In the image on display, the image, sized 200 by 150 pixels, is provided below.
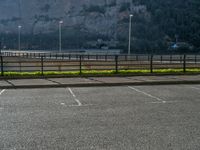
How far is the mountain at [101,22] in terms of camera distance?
128m

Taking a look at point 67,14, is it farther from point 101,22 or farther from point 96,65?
point 96,65

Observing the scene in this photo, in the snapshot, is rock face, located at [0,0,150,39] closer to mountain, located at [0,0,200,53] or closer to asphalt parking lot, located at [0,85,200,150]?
mountain, located at [0,0,200,53]

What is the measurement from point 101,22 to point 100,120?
14863cm

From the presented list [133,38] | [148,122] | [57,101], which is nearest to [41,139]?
[148,122]

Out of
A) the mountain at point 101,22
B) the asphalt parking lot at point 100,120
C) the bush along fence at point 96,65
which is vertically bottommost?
the asphalt parking lot at point 100,120

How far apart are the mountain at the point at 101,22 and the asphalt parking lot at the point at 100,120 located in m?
95.6

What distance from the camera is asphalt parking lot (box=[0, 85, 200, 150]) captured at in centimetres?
724

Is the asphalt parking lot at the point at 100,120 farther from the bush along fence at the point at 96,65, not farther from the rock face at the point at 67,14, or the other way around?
the rock face at the point at 67,14

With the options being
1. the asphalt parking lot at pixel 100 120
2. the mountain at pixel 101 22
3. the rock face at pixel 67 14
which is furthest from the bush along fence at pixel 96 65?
the rock face at pixel 67 14

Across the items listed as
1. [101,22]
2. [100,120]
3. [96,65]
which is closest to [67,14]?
[101,22]

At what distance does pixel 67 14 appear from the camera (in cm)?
16762

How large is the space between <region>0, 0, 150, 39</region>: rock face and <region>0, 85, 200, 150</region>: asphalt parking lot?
130653mm

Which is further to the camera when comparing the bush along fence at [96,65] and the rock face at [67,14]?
the rock face at [67,14]

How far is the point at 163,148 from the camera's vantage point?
6887mm
